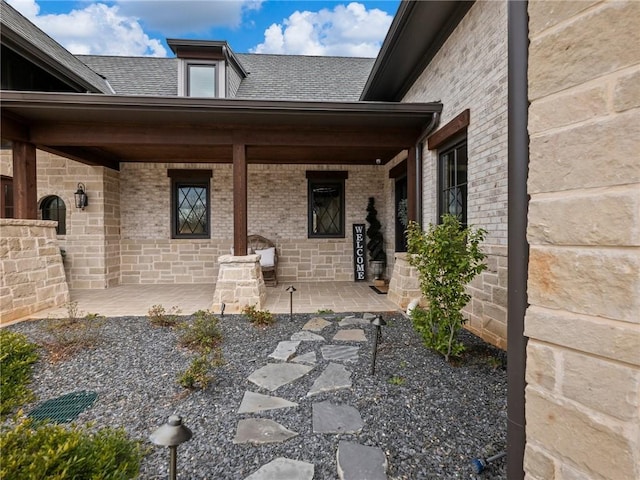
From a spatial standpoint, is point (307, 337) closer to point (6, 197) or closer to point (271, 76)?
point (271, 76)

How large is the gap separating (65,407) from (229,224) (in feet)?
17.0

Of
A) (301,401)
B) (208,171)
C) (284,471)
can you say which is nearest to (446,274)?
(301,401)

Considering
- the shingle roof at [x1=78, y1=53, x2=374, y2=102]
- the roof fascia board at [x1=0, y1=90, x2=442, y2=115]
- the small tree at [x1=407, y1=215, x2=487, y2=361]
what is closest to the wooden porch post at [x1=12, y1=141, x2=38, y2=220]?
the roof fascia board at [x1=0, y1=90, x2=442, y2=115]

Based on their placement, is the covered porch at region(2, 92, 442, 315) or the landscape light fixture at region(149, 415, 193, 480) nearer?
the landscape light fixture at region(149, 415, 193, 480)

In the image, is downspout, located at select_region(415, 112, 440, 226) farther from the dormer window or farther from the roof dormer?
the dormer window

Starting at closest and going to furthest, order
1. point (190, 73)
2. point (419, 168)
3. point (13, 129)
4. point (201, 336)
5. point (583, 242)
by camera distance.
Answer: point (583, 242) → point (201, 336) → point (13, 129) → point (419, 168) → point (190, 73)

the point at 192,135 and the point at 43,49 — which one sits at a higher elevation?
the point at 43,49

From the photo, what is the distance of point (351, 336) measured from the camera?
3.41 metres

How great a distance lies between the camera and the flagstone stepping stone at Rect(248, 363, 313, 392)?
7.91ft

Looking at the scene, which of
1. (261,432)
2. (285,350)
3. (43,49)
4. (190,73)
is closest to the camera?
(261,432)

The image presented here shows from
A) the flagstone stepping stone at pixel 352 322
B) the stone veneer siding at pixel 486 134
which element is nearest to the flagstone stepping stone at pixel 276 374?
the flagstone stepping stone at pixel 352 322

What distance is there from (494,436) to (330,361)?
136 centimetres

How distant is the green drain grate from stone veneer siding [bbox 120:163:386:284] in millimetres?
4787

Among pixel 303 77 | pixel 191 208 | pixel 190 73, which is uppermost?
pixel 303 77
